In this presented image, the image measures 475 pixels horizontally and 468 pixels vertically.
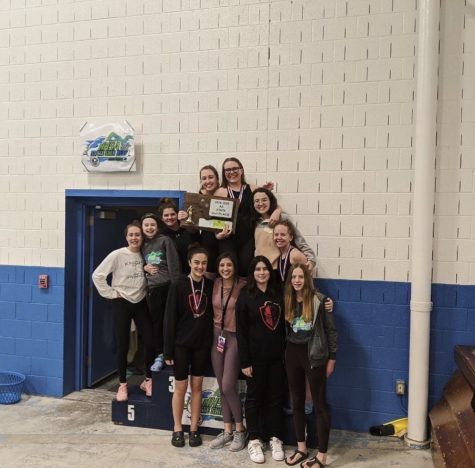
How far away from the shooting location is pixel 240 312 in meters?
3.34

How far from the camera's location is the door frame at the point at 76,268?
4504mm

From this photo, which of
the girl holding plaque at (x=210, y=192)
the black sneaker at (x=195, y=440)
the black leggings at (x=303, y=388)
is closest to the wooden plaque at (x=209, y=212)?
the girl holding plaque at (x=210, y=192)

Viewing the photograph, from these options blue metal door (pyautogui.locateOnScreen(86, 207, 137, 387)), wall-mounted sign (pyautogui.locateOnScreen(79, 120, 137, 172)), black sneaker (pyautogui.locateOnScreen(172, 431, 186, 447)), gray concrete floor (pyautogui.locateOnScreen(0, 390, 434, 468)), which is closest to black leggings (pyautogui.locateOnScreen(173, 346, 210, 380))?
black sneaker (pyautogui.locateOnScreen(172, 431, 186, 447))

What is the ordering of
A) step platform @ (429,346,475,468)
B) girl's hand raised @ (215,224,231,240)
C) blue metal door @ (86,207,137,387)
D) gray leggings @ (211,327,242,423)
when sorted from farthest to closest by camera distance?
blue metal door @ (86,207,137,387) → girl's hand raised @ (215,224,231,240) → gray leggings @ (211,327,242,423) → step platform @ (429,346,475,468)

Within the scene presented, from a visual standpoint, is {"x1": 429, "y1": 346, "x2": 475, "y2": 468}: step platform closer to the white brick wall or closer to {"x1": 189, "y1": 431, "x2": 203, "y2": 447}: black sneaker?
the white brick wall

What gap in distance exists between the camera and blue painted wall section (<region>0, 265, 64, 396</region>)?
179 inches

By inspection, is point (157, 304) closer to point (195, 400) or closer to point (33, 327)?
point (195, 400)

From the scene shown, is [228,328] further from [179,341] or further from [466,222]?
[466,222]

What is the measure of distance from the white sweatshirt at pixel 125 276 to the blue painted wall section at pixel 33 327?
2.83 feet

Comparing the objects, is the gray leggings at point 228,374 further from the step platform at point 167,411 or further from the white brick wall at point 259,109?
the white brick wall at point 259,109

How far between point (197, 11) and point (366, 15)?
1512 mm

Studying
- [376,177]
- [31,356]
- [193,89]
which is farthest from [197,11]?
[31,356]

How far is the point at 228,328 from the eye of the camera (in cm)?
347

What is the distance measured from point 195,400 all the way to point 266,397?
0.57 meters
